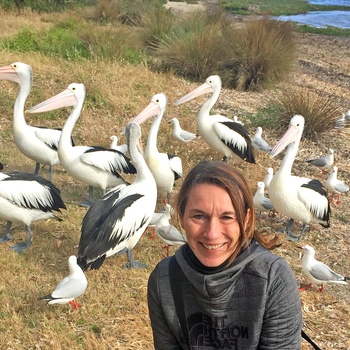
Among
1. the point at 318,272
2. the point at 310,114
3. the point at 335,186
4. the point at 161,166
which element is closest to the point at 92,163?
the point at 161,166

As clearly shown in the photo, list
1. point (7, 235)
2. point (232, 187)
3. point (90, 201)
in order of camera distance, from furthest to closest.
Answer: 1. point (90, 201)
2. point (7, 235)
3. point (232, 187)

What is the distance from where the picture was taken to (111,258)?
185 inches

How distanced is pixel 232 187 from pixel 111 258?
3.14 metres

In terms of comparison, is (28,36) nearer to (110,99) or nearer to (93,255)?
(110,99)

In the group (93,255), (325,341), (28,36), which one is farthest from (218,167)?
(28,36)

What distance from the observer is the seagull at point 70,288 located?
348 centimetres

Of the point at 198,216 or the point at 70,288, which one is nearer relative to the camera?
the point at 198,216

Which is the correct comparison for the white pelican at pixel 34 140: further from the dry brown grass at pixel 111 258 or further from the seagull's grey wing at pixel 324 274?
the seagull's grey wing at pixel 324 274

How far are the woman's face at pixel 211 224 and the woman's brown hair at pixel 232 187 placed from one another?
2 cm

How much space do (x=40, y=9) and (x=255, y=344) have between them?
16.5m

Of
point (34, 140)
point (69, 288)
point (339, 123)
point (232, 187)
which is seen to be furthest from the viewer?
point (339, 123)

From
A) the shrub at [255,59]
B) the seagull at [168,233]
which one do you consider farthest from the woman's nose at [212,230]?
the shrub at [255,59]

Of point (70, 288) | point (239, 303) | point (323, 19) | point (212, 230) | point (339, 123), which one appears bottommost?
point (323, 19)

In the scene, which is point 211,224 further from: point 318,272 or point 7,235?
point 7,235
